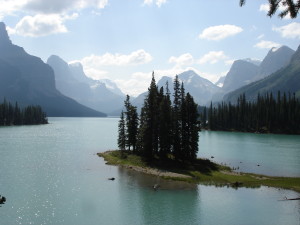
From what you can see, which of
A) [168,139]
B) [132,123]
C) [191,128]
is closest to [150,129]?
[168,139]

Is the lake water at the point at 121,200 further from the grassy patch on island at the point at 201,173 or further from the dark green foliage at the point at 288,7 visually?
the dark green foliage at the point at 288,7

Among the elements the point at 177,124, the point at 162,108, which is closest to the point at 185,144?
the point at 177,124

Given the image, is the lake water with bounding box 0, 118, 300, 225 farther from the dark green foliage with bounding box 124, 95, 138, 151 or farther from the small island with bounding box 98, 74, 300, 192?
the dark green foliage with bounding box 124, 95, 138, 151

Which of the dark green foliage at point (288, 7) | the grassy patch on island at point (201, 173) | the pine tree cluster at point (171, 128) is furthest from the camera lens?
the pine tree cluster at point (171, 128)

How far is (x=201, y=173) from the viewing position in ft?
233

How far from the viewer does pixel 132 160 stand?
A: 8644 centimetres

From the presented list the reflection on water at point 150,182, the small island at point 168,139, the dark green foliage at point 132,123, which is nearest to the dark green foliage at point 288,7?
the reflection on water at point 150,182

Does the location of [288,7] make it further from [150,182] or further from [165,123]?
[165,123]

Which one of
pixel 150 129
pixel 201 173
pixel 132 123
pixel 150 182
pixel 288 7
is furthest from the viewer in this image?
pixel 132 123

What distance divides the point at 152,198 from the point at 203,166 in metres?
29.5

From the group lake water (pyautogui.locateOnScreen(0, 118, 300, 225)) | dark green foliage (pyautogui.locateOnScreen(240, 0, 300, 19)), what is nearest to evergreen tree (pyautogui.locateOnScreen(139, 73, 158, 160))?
lake water (pyautogui.locateOnScreen(0, 118, 300, 225))

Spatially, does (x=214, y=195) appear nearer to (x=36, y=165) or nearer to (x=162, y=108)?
(x=162, y=108)

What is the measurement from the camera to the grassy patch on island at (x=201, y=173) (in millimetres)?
61750

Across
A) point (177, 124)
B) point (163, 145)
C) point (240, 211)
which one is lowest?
point (240, 211)
